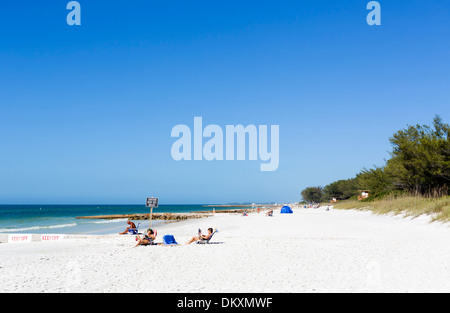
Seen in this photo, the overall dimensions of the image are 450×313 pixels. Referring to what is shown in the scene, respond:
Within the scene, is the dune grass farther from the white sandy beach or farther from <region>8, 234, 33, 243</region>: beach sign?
<region>8, 234, 33, 243</region>: beach sign

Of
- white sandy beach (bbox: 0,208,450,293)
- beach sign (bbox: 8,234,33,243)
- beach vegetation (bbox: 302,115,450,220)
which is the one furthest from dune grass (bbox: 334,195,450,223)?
beach sign (bbox: 8,234,33,243)

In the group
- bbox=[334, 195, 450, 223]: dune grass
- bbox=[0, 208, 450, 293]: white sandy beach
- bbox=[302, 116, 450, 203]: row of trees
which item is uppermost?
bbox=[302, 116, 450, 203]: row of trees

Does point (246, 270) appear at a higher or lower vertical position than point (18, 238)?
higher

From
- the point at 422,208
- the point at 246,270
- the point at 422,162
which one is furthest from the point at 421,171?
the point at 246,270

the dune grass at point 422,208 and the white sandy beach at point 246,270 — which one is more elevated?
the dune grass at point 422,208

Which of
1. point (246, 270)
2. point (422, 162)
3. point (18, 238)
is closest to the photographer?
point (246, 270)

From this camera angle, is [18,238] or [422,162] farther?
[422,162]

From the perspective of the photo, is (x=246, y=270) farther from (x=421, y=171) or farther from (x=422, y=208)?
(x=421, y=171)

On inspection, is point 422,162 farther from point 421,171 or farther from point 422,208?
point 422,208

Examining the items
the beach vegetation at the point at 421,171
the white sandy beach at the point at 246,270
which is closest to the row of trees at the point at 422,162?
the beach vegetation at the point at 421,171

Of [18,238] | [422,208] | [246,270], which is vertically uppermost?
[422,208]

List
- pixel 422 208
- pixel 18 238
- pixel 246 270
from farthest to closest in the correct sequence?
pixel 422 208 → pixel 18 238 → pixel 246 270

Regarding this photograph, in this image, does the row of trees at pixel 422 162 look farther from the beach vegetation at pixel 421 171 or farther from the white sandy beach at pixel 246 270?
the white sandy beach at pixel 246 270

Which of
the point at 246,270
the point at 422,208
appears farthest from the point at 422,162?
the point at 246,270
